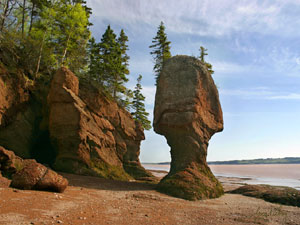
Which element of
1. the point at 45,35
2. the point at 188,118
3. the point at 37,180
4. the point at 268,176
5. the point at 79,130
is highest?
the point at 45,35

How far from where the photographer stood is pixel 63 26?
84.8 feet

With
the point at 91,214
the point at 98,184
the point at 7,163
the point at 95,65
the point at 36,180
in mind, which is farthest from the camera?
the point at 95,65

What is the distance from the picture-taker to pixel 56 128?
1822 cm

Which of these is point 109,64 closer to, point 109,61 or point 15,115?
point 109,61

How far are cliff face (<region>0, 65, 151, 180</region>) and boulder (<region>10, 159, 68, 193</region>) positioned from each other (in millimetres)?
7886

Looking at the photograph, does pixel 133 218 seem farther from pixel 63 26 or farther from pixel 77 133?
pixel 63 26

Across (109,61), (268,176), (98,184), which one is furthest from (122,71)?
(268,176)

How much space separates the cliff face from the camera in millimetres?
17359

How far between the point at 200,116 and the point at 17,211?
14.3 metres

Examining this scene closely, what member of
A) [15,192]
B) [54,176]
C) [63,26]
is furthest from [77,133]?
[63,26]

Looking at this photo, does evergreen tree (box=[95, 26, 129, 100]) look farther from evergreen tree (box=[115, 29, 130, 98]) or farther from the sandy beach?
the sandy beach

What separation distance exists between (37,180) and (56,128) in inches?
365

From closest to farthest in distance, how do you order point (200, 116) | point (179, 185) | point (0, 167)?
point (0, 167) < point (179, 185) < point (200, 116)

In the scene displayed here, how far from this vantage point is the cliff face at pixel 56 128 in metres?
17.4
